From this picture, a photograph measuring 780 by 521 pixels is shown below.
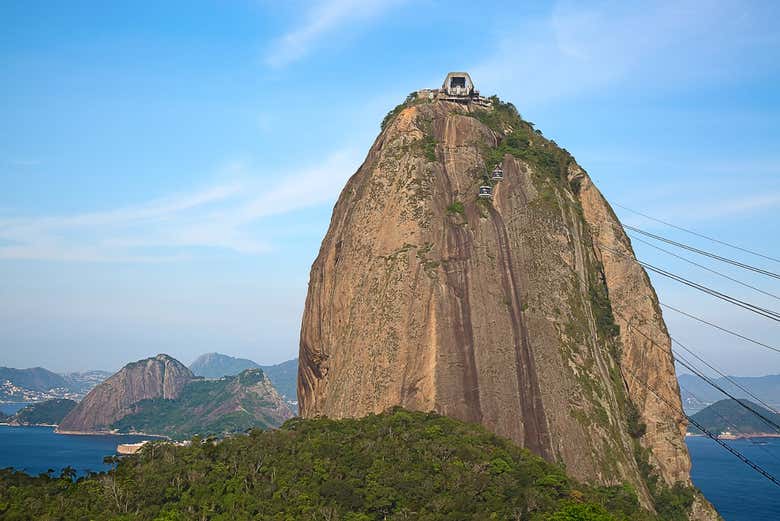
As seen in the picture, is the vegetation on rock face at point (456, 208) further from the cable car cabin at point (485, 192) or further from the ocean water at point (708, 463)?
the ocean water at point (708, 463)

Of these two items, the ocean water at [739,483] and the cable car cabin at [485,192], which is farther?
the ocean water at [739,483]

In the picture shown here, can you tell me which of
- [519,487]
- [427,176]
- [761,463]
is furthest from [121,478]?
[761,463]

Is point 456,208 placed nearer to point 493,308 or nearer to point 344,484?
point 493,308

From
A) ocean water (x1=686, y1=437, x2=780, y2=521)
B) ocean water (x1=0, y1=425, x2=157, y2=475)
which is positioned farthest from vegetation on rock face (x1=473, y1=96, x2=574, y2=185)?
ocean water (x1=0, y1=425, x2=157, y2=475)

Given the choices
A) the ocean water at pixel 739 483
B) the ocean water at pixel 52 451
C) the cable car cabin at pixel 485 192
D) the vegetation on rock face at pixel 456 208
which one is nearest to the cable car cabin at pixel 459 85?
the cable car cabin at pixel 485 192

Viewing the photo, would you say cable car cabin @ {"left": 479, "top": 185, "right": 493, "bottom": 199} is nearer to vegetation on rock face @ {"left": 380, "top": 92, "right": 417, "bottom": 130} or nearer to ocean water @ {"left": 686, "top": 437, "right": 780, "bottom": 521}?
vegetation on rock face @ {"left": 380, "top": 92, "right": 417, "bottom": 130}

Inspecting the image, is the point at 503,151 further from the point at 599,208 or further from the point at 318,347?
the point at 318,347

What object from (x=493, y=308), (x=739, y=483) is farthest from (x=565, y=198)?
(x=739, y=483)
